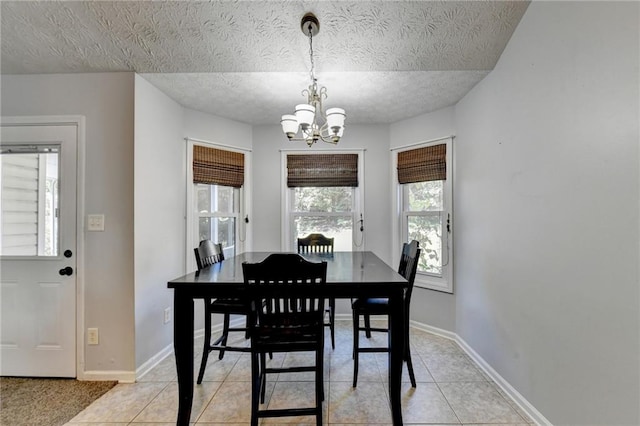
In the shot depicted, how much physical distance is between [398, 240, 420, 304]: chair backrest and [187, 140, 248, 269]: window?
2.01 m

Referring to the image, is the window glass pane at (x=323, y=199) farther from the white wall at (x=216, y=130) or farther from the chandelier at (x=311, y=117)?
the chandelier at (x=311, y=117)

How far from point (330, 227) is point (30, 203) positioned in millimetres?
2800

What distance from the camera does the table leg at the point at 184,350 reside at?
1.61 metres

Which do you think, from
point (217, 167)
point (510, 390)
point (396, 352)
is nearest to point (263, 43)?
point (217, 167)

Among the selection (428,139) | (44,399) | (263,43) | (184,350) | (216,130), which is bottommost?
(44,399)

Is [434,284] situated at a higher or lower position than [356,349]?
higher

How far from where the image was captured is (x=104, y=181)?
7.23ft

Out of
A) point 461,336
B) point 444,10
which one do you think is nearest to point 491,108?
point 444,10

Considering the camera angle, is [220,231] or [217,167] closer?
[217,167]

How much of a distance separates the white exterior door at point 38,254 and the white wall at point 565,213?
3282 millimetres

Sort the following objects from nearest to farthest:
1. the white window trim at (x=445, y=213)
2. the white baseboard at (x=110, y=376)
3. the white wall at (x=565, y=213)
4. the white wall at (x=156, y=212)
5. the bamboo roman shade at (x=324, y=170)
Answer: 1. the white wall at (x=565, y=213)
2. the white baseboard at (x=110, y=376)
3. the white wall at (x=156, y=212)
4. the white window trim at (x=445, y=213)
5. the bamboo roman shade at (x=324, y=170)

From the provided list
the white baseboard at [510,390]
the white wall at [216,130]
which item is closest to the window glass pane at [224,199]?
the white wall at [216,130]

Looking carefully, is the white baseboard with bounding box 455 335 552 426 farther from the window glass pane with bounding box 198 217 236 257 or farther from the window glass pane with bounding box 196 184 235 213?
the window glass pane with bounding box 196 184 235 213

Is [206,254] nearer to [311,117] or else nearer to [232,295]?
[232,295]
